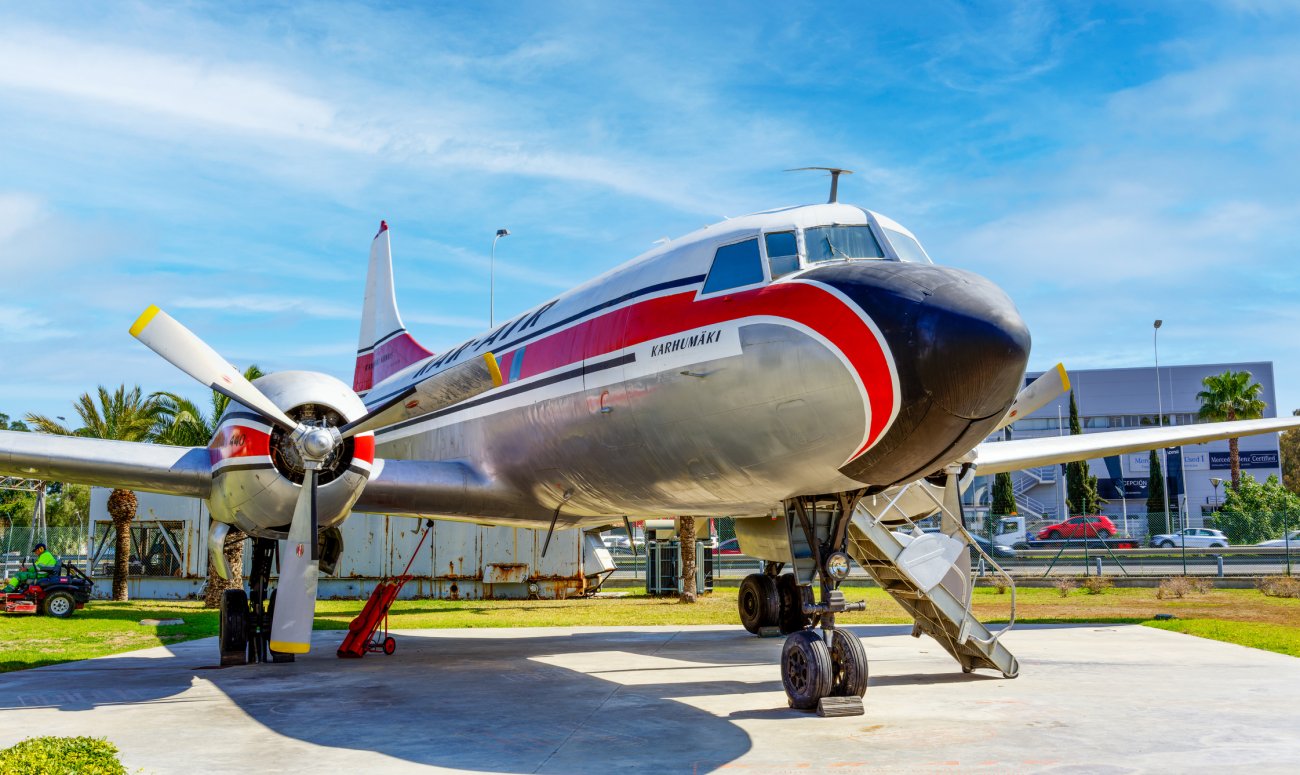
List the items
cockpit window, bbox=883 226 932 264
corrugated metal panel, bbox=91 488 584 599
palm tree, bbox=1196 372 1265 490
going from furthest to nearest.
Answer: palm tree, bbox=1196 372 1265 490, corrugated metal panel, bbox=91 488 584 599, cockpit window, bbox=883 226 932 264

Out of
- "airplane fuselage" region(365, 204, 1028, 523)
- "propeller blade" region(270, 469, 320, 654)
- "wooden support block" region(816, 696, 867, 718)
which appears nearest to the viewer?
"airplane fuselage" region(365, 204, 1028, 523)

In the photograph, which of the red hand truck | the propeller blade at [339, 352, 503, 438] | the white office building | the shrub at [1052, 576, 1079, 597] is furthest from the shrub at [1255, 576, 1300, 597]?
the white office building

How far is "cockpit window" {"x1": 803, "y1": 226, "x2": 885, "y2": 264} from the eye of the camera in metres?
8.98

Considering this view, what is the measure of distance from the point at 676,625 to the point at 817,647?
11215mm

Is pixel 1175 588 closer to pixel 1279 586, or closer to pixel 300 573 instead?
pixel 1279 586

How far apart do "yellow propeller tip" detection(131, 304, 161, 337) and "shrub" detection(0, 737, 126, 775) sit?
16.9 feet

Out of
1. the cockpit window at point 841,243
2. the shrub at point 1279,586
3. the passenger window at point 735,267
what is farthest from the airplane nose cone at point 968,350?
the shrub at point 1279,586

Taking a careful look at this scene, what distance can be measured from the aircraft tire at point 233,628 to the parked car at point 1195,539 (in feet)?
142

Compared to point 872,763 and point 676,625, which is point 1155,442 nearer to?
point 676,625

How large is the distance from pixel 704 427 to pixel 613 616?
1415 cm

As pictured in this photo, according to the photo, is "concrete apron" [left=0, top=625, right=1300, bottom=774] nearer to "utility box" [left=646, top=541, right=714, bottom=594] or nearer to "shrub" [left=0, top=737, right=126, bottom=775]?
"shrub" [left=0, top=737, right=126, bottom=775]

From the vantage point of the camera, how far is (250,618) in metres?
13.4

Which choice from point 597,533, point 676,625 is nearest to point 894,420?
point 676,625

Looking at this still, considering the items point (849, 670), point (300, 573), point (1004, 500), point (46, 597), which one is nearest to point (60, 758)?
point (300, 573)
